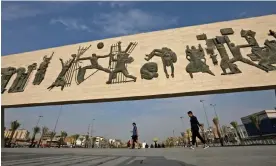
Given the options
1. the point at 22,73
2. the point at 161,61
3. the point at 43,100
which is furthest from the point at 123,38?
the point at 22,73

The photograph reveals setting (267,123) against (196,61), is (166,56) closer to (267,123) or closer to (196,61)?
(196,61)

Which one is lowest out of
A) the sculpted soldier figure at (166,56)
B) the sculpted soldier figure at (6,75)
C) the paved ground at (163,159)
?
the paved ground at (163,159)

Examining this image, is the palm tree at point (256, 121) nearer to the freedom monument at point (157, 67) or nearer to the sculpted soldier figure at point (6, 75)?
the freedom monument at point (157, 67)

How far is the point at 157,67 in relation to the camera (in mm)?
11953

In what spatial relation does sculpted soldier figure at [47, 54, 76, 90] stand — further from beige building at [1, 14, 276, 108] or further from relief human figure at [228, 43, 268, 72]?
relief human figure at [228, 43, 268, 72]

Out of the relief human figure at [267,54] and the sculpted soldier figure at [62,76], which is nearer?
the relief human figure at [267,54]

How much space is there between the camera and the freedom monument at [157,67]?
1094 centimetres

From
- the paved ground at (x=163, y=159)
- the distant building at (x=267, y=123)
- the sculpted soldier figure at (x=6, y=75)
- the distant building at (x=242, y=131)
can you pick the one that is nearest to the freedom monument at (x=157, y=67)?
the sculpted soldier figure at (x=6, y=75)

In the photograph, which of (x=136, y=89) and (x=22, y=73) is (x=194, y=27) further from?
(x=22, y=73)

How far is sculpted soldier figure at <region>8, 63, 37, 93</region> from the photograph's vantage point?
14.2 metres

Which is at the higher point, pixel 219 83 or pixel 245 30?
pixel 245 30

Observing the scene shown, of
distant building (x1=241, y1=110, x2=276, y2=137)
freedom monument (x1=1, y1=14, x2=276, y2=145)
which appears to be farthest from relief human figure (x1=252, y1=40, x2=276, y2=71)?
distant building (x1=241, y1=110, x2=276, y2=137)

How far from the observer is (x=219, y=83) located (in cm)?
1084

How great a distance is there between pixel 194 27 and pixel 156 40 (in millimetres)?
1823
